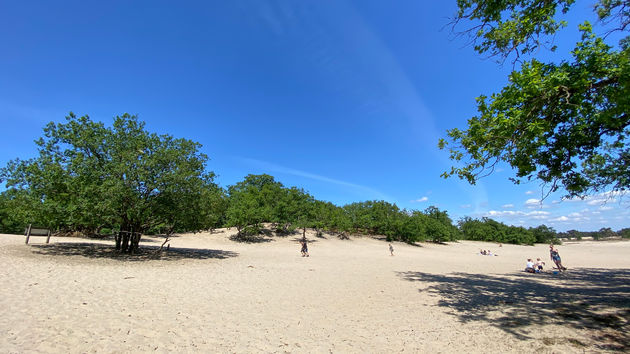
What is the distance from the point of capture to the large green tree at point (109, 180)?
14641mm

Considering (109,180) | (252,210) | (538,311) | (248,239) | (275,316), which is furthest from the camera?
(248,239)

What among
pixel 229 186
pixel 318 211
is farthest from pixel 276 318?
pixel 229 186

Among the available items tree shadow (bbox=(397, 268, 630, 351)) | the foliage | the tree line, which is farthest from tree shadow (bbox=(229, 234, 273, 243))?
the foliage

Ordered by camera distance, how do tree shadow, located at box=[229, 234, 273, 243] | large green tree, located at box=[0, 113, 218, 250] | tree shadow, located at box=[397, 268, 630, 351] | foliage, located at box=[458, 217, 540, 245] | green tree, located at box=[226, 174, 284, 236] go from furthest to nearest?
1. foliage, located at box=[458, 217, 540, 245]
2. tree shadow, located at box=[229, 234, 273, 243]
3. green tree, located at box=[226, 174, 284, 236]
4. large green tree, located at box=[0, 113, 218, 250]
5. tree shadow, located at box=[397, 268, 630, 351]

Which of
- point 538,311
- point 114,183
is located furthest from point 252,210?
point 538,311

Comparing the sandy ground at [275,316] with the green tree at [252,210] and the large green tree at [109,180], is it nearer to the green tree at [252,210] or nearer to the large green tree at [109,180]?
the large green tree at [109,180]

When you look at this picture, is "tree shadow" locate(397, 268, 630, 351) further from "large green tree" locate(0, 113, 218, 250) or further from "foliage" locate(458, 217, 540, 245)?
"foliage" locate(458, 217, 540, 245)

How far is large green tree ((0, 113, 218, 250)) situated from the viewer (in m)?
14.6

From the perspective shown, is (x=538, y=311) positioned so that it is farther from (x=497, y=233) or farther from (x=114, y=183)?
(x=497, y=233)

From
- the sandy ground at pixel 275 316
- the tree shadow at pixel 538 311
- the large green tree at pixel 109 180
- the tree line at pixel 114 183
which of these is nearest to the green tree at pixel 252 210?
the tree line at pixel 114 183

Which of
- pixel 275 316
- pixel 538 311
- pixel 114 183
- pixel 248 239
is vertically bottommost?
pixel 275 316

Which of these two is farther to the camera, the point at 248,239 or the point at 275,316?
the point at 248,239

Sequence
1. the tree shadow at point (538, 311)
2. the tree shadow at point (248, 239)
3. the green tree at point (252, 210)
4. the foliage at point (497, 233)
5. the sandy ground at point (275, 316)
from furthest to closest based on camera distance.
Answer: the foliage at point (497, 233) → the tree shadow at point (248, 239) → the green tree at point (252, 210) → the tree shadow at point (538, 311) → the sandy ground at point (275, 316)

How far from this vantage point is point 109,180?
14.8m
